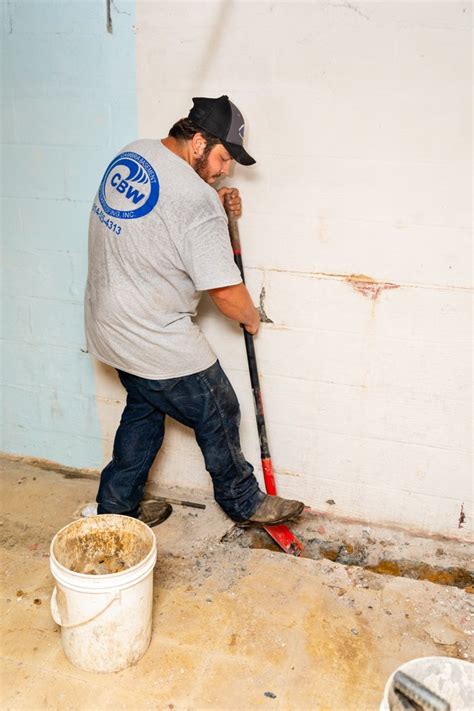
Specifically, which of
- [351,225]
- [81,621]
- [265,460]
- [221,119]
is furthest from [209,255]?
[81,621]

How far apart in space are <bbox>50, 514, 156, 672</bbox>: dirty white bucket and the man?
53 cm

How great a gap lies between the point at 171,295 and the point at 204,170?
1.51 ft

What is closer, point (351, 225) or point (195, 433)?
point (351, 225)

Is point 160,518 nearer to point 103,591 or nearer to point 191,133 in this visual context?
point 103,591

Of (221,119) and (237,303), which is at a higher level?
(221,119)

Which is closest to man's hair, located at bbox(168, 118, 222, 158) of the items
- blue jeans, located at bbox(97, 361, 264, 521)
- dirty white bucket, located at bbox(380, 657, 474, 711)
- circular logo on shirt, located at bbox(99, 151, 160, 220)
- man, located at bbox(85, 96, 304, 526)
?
man, located at bbox(85, 96, 304, 526)

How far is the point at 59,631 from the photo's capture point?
7.65ft

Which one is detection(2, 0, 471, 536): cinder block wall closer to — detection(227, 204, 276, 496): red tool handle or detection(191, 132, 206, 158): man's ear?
detection(227, 204, 276, 496): red tool handle

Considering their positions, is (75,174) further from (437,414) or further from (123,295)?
(437,414)

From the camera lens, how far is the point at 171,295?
98.2 inches

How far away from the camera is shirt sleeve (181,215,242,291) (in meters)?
2.34

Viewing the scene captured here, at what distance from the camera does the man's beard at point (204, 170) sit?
2.43 metres

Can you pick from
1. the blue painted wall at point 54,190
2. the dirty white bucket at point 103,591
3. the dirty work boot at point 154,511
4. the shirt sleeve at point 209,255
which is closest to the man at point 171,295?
the shirt sleeve at point 209,255

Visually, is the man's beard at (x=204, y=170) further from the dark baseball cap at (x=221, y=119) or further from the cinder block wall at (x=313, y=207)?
the cinder block wall at (x=313, y=207)
